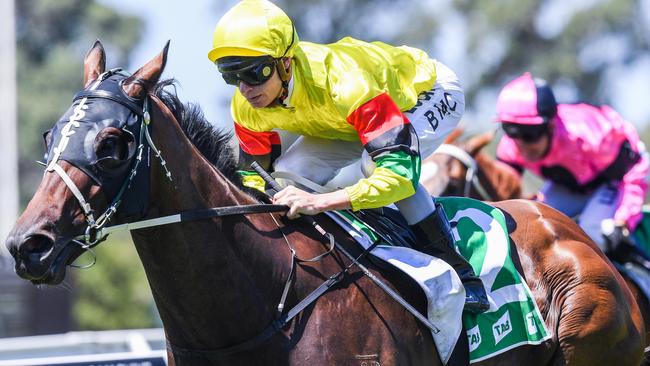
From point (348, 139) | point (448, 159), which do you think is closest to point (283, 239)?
point (348, 139)

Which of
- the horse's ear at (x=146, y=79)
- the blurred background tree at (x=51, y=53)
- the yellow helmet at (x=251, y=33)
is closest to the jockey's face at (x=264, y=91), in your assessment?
the yellow helmet at (x=251, y=33)

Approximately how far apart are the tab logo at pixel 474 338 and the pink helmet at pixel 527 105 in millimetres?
2792

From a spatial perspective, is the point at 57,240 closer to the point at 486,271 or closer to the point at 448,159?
the point at 486,271

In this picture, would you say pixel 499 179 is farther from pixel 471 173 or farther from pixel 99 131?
pixel 99 131

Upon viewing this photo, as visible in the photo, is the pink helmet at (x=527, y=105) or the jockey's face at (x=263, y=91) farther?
the pink helmet at (x=527, y=105)

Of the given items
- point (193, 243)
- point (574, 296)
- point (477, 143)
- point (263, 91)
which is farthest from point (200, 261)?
point (477, 143)

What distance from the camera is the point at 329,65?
4.11 metres

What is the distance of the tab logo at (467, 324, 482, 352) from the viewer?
422 cm

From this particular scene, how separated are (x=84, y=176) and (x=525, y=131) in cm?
402

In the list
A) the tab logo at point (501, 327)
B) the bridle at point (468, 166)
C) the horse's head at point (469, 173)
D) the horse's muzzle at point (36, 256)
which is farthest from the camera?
the bridle at point (468, 166)

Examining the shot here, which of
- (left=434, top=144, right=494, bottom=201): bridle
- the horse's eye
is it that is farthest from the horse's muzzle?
(left=434, top=144, right=494, bottom=201): bridle

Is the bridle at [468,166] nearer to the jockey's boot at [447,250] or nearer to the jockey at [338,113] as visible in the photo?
the jockey at [338,113]

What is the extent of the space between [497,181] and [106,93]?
441 centimetres

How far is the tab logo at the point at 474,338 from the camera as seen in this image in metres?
4.22
